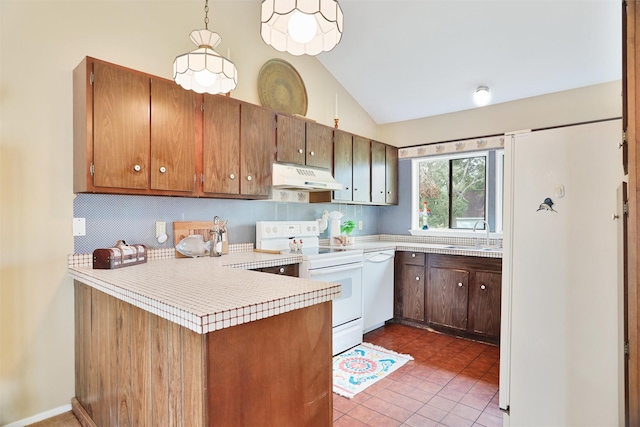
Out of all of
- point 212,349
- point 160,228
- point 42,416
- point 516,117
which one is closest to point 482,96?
point 516,117

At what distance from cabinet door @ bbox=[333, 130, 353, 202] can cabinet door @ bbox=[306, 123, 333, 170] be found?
0.09 metres

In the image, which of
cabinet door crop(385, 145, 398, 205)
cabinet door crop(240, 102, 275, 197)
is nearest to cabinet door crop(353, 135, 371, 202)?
cabinet door crop(385, 145, 398, 205)

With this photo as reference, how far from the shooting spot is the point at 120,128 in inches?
84.9

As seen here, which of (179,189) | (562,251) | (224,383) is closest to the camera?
(224,383)

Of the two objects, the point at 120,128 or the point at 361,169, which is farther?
the point at 361,169

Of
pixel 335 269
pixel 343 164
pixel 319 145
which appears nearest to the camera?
pixel 335 269

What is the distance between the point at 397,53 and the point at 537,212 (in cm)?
240

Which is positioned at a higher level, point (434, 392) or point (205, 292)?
point (205, 292)

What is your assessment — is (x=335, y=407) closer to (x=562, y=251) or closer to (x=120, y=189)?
(x=562, y=251)

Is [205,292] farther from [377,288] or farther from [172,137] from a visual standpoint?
[377,288]

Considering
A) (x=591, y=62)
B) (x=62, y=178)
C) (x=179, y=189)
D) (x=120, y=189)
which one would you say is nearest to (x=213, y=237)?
(x=179, y=189)

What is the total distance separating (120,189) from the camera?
2.18 metres

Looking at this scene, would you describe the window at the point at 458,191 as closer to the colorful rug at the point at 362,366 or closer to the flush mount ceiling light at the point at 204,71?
the colorful rug at the point at 362,366

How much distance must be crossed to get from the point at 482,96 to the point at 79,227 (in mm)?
3785
